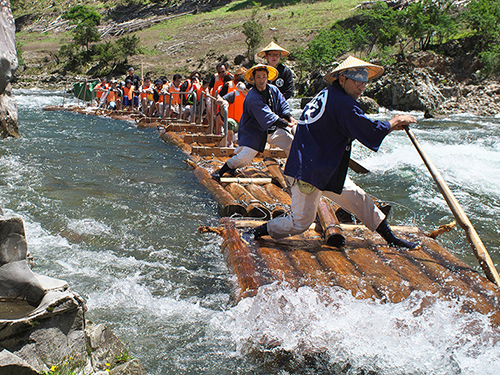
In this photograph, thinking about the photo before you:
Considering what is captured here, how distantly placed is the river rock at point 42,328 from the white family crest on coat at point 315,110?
2376 millimetres

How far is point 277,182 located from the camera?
6793 mm

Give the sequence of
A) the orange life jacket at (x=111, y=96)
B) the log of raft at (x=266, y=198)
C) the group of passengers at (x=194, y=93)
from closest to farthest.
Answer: the log of raft at (x=266, y=198), the group of passengers at (x=194, y=93), the orange life jacket at (x=111, y=96)

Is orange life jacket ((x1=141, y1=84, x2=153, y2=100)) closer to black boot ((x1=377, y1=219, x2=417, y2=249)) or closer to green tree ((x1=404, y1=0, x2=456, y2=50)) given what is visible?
black boot ((x1=377, y1=219, x2=417, y2=249))

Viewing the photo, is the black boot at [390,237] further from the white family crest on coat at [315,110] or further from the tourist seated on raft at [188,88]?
the tourist seated on raft at [188,88]

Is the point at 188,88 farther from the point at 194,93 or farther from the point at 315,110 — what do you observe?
the point at 315,110

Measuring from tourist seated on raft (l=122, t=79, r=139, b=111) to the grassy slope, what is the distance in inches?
896

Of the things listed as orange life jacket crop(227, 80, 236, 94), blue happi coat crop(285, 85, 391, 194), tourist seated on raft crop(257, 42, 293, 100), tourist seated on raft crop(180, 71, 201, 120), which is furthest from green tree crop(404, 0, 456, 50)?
blue happi coat crop(285, 85, 391, 194)

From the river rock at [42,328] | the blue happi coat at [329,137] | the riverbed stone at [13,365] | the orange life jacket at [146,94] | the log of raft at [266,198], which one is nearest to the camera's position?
the riverbed stone at [13,365]

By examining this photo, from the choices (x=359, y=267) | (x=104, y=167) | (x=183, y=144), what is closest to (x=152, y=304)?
(x=359, y=267)

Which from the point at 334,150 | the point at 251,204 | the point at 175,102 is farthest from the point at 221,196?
the point at 175,102

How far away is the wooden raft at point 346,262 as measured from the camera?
3.44 m

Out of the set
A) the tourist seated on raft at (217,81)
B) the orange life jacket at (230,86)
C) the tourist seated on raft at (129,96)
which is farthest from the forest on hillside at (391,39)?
the orange life jacket at (230,86)

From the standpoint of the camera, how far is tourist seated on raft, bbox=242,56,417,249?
3.75m

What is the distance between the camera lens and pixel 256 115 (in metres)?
5.98
